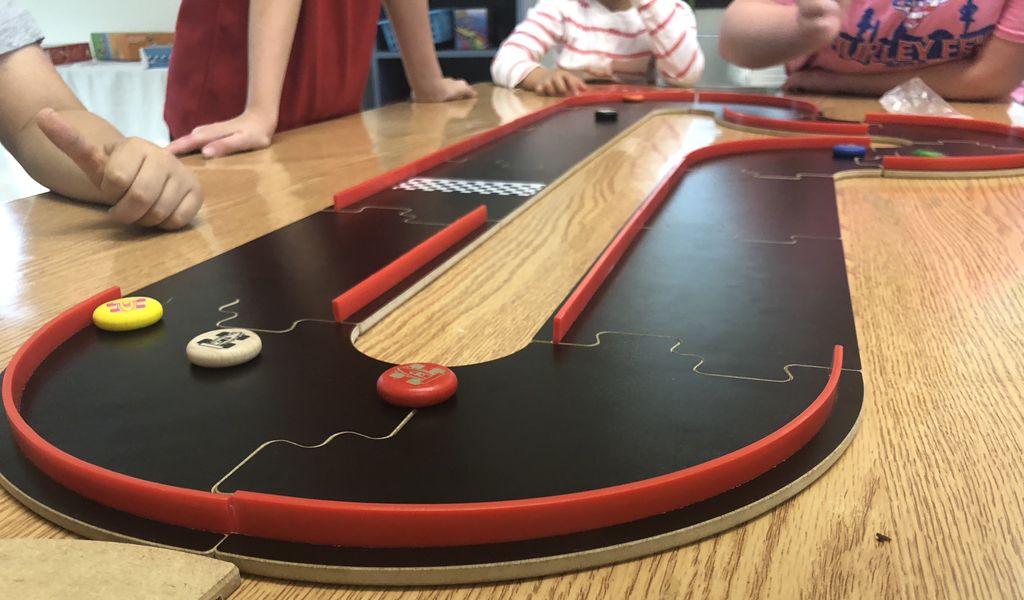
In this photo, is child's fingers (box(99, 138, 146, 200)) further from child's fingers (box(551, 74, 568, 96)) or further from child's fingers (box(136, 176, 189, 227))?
child's fingers (box(551, 74, 568, 96))

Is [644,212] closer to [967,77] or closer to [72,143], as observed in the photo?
[72,143]

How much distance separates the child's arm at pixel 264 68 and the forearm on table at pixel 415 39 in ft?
1.33

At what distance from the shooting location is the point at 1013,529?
378 mm

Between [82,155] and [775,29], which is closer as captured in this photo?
[82,155]

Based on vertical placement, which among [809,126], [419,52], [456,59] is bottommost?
[456,59]

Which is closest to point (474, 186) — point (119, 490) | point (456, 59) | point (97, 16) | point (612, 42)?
point (119, 490)

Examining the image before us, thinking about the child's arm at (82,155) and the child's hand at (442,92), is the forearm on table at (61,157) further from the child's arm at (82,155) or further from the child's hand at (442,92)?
the child's hand at (442,92)

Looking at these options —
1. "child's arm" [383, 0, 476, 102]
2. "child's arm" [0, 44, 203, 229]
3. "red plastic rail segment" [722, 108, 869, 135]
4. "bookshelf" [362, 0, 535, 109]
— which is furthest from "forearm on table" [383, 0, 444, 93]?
"bookshelf" [362, 0, 535, 109]

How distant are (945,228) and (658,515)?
63 centimetres

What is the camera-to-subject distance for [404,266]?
0.72 meters

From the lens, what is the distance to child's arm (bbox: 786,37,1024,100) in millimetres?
1669

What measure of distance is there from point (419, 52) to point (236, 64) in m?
0.40

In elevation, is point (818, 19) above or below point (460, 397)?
above

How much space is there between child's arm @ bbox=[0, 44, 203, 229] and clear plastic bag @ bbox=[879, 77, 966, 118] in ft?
4.07
